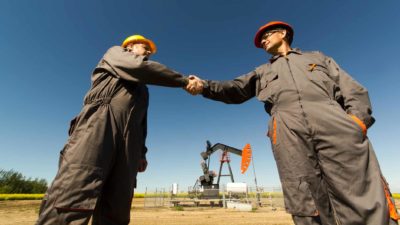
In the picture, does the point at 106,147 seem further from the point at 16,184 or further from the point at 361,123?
the point at 16,184

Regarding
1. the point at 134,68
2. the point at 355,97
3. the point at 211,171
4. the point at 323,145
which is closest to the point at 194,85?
the point at 134,68

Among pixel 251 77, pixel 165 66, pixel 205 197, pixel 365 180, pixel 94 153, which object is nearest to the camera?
pixel 365 180

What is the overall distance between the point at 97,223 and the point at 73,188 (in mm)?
552

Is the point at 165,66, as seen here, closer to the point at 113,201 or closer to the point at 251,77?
the point at 251,77

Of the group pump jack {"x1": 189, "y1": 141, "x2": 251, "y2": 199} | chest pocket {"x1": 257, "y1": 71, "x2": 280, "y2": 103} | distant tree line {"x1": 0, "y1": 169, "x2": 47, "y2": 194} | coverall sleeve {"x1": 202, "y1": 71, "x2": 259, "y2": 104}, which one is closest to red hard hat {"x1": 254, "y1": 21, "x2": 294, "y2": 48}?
coverall sleeve {"x1": 202, "y1": 71, "x2": 259, "y2": 104}

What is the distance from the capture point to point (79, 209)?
1.67 metres

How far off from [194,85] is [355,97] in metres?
1.71

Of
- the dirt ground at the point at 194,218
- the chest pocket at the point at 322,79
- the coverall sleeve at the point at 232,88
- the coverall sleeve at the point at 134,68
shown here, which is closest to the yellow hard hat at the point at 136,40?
the coverall sleeve at the point at 134,68

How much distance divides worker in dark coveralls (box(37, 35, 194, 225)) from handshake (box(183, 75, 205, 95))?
8cm

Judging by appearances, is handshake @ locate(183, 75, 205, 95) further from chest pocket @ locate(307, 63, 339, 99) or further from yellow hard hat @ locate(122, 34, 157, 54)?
chest pocket @ locate(307, 63, 339, 99)

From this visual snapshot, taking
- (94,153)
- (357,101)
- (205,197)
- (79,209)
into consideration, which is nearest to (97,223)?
(79,209)

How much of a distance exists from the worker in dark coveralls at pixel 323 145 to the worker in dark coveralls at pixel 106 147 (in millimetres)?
1270

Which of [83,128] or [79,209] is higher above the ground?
[83,128]

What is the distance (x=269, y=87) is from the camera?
2412 millimetres
